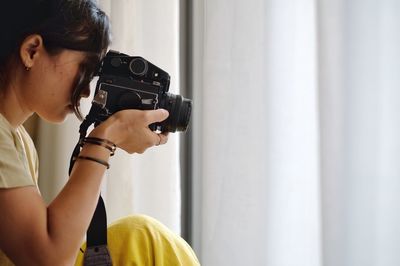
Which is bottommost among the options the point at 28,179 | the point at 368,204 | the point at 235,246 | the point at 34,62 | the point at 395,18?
the point at 235,246

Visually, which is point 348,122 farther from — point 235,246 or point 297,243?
point 235,246

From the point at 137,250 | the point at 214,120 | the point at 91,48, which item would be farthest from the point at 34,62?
the point at 214,120

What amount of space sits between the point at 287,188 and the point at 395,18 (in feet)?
1.54

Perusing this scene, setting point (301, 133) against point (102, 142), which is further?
point (301, 133)

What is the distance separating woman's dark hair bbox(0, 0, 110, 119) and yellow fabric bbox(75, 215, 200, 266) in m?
0.33

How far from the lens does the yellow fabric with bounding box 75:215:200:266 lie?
86cm

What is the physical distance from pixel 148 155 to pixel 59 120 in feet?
1.59

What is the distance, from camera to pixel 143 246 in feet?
2.86

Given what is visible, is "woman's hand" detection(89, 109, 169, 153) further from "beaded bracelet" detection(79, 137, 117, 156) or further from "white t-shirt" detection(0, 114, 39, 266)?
"white t-shirt" detection(0, 114, 39, 266)

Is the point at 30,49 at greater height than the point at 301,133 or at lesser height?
greater

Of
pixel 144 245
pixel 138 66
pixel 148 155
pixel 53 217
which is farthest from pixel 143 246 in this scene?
pixel 148 155

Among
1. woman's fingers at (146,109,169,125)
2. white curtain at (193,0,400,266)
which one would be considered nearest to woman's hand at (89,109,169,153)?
woman's fingers at (146,109,169,125)

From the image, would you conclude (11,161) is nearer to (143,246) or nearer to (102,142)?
(102,142)

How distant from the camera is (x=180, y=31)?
1.45 metres
